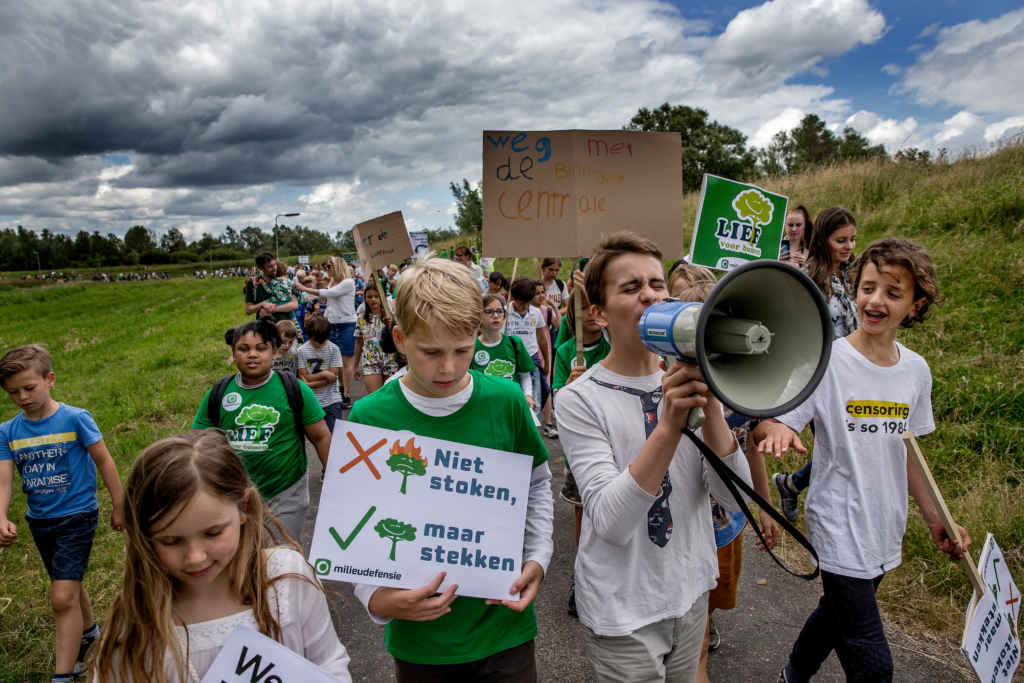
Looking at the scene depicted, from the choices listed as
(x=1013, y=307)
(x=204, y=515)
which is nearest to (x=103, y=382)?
(x=204, y=515)

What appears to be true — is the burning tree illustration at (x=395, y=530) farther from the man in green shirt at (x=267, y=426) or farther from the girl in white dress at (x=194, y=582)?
the man in green shirt at (x=267, y=426)

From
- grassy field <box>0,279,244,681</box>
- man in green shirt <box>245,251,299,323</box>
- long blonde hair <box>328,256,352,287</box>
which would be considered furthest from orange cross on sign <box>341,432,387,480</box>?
long blonde hair <box>328,256,352,287</box>

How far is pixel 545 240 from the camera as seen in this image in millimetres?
3432

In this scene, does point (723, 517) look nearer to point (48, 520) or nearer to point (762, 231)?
point (762, 231)

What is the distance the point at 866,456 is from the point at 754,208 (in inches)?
86.6

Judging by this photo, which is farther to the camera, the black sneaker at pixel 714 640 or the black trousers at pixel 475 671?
the black sneaker at pixel 714 640

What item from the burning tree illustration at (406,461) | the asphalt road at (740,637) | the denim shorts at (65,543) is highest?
the burning tree illustration at (406,461)

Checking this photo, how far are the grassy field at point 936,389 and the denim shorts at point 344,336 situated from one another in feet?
8.25

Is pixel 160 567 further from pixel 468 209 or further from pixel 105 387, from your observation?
pixel 468 209

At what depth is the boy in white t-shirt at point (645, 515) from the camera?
1534 millimetres

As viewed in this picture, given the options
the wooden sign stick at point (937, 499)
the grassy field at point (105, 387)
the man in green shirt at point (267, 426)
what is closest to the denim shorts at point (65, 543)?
the grassy field at point (105, 387)

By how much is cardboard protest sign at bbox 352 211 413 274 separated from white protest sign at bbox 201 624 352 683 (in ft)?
14.9

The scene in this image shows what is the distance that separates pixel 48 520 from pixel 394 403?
242 cm

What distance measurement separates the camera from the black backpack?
2.81m
